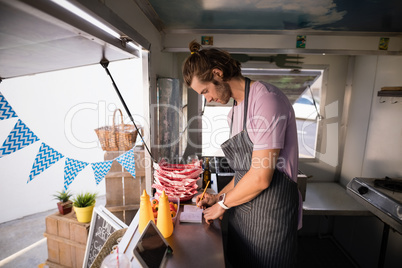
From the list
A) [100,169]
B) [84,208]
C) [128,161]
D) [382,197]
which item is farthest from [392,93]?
[84,208]

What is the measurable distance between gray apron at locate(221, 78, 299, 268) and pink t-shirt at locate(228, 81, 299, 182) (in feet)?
0.15

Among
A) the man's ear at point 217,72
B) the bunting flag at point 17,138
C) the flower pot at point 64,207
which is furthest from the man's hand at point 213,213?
the flower pot at point 64,207

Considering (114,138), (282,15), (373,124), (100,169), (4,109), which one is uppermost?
(282,15)

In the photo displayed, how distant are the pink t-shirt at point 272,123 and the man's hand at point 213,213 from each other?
0.44 meters

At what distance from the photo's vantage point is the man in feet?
4.16

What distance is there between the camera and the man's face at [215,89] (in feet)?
4.69

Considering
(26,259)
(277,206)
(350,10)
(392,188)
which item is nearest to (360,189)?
(392,188)

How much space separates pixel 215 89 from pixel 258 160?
19.4 inches

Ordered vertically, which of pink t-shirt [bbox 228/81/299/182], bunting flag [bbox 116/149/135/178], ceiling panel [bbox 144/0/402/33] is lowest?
bunting flag [bbox 116/149/135/178]

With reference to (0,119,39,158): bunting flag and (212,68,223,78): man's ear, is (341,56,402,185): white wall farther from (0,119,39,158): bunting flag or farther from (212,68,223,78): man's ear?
(0,119,39,158): bunting flag

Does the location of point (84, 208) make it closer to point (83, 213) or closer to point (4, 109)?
point (83, 213)

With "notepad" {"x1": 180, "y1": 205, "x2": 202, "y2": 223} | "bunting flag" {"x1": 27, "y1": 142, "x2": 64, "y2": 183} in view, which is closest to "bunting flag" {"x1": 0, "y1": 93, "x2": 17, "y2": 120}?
"bunting flag" {"x1": 27, "y1": 142, "x2": 64, "y2": 183}

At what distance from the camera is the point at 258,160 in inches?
49.9

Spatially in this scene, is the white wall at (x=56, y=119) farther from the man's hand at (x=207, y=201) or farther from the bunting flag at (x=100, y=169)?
the man's hand at (x=207, y=201)
